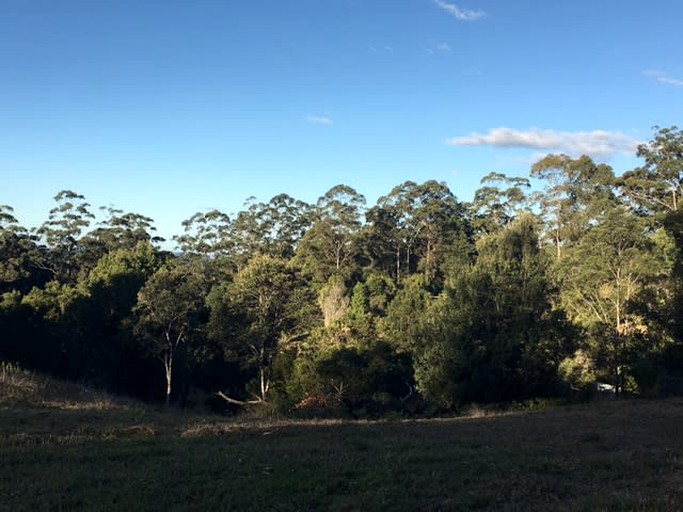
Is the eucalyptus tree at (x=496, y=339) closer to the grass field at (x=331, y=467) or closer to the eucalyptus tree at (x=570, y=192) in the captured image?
the grass field at (x=331, y=467)

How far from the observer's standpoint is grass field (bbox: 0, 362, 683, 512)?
5629mm

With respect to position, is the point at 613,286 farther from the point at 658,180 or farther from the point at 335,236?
the point at 335,236

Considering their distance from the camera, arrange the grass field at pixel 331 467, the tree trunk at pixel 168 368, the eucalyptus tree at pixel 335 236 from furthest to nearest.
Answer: the eucalyptus tree at pixel 335 236 → the tree trunk at pixel 168 368 → the grass field at pixel 331 467

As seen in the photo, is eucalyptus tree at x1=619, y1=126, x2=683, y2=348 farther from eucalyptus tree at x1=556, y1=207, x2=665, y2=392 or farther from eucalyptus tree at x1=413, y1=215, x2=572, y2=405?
eucalyptus tree at x1=413, y1=215, x2=572, y2=405

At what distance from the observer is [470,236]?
A: 191 feet

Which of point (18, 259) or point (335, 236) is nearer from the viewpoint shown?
point (18, 259)

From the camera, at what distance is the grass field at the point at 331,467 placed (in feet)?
18.5

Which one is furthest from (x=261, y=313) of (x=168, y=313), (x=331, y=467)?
(x=331, y=467)

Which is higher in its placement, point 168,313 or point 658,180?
point 658,180

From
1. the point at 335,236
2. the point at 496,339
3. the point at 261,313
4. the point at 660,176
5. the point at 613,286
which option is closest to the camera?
the point at 496,339

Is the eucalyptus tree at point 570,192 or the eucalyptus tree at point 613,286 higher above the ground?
the eucalyptus tree at point 570,192

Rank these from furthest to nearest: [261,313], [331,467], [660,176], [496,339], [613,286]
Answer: [660,176] → [613,286] → [261,313] → [496,339] → [331,467]

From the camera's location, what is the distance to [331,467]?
7.11 metres

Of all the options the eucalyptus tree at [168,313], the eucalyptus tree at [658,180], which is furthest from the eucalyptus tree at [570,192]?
the eucalyptus tree at [168,313]
